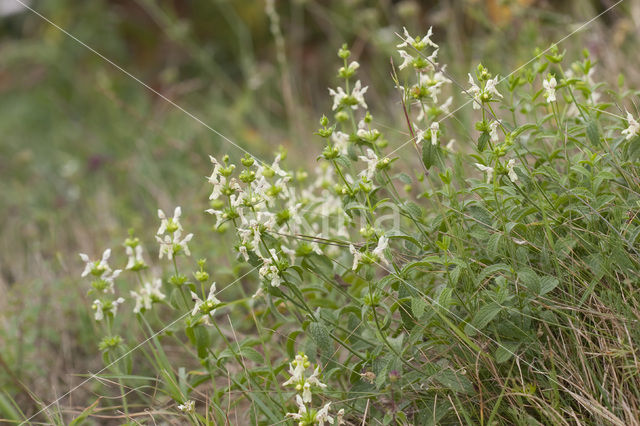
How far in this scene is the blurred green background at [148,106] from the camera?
2686 mm

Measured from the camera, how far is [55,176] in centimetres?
457

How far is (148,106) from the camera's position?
5.25 metres

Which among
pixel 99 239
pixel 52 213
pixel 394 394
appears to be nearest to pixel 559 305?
pixel 394 394

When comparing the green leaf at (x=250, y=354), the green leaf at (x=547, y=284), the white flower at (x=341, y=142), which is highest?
the white flower at (x=341, y=142)

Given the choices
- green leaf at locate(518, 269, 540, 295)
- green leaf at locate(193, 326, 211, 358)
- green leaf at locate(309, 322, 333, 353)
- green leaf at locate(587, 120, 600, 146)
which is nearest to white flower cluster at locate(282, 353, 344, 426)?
green leaf at locate(309, 322, 333, 353)

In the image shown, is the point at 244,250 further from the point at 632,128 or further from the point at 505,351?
the point at 632,128

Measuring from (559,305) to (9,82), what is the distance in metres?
6.52

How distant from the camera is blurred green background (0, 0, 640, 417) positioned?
106 inches

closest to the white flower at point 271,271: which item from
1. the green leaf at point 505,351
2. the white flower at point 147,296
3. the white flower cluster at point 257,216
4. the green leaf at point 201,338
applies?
the white flower cluster at point 257,216

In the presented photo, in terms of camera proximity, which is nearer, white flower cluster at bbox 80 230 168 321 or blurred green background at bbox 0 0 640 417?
white flower cluster at bbox 80 230 168 321

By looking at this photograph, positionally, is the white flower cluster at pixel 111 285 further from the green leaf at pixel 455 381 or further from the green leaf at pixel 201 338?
the green leaf at pixel 455 381

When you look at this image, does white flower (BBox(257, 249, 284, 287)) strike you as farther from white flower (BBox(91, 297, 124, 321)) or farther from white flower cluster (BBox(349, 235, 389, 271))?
white flower (BBox(91, 297, 124, 321))

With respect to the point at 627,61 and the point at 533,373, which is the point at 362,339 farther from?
the point at 627,61

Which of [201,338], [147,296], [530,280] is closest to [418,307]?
[530,280]
